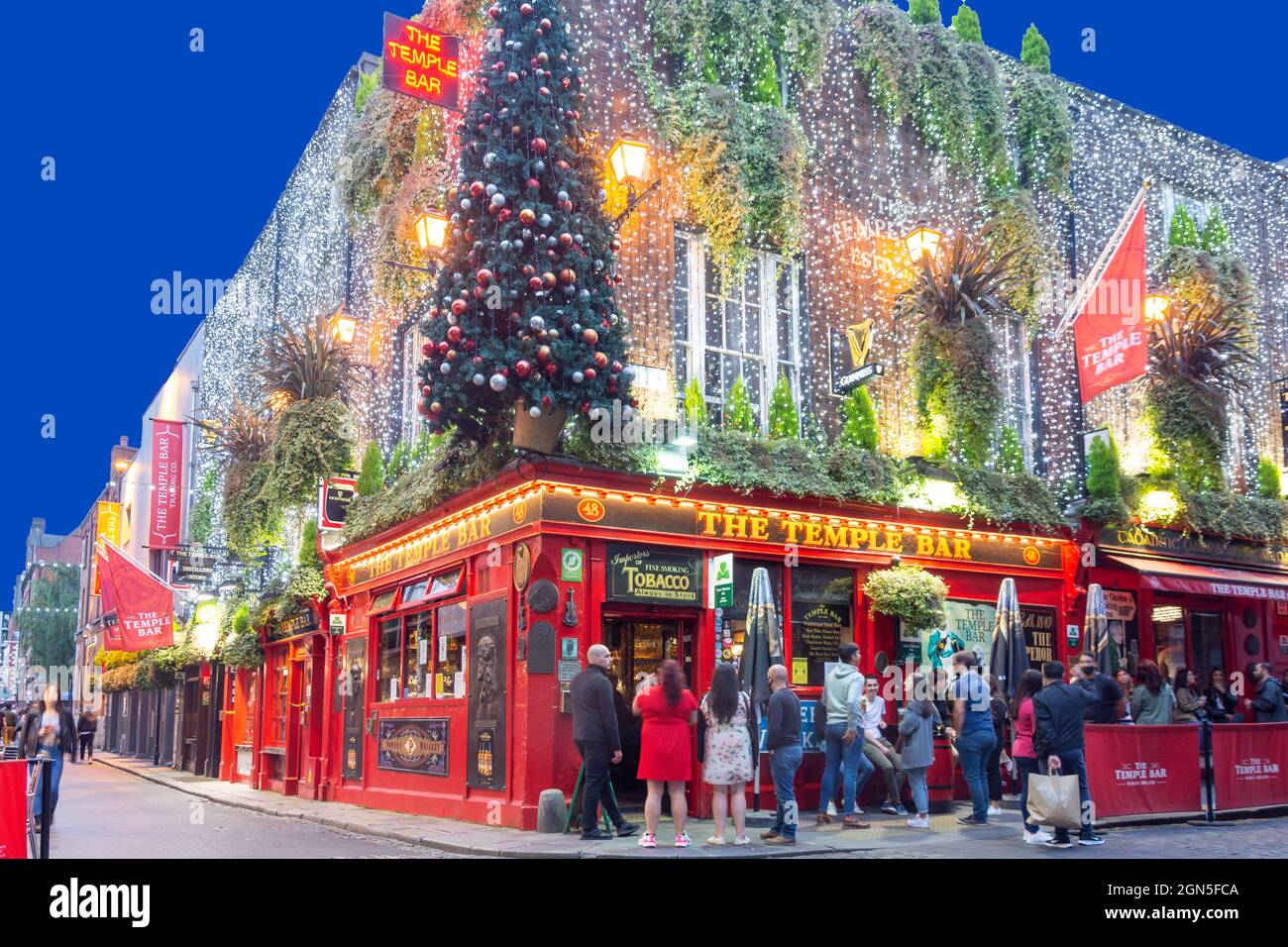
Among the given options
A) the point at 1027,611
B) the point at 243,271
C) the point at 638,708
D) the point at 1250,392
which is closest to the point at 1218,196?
the point at 1250,392

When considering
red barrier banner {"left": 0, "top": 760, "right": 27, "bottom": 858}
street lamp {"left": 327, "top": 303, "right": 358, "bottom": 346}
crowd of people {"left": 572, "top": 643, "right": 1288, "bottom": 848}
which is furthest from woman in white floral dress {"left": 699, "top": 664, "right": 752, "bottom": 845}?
street lamp {"left": 327, "top": 303, "right": 358, "bottom": 346}

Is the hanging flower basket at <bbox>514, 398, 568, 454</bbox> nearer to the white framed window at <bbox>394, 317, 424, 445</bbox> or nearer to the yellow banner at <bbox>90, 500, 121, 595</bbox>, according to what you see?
the white framed window at <bbox>394, 317, 424, 445</bbox>

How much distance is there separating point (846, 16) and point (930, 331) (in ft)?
18.6

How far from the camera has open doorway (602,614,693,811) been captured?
15477 mm

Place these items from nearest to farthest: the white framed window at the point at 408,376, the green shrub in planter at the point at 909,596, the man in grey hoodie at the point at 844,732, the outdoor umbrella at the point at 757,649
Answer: the man in grey hoodie at the point at 844,732, the outdoor umbrella at the point at 757,649, the green shrub in planter at the point at 909,596, the white framed window at the point at 408,376

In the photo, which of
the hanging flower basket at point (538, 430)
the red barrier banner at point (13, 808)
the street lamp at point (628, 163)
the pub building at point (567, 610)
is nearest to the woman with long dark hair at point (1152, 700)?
the pub building at point (567, 610)

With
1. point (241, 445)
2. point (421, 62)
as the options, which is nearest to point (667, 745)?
point (421, 62)

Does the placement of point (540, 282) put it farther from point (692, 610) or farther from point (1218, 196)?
point (1218, 196)

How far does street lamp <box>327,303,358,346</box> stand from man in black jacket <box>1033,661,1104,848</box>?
14.0 meters

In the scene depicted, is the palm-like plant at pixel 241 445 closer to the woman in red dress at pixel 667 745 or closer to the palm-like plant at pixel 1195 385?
the woman in red dress at pixel 667 745

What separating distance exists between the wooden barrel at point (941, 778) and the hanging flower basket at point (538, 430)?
6619 mm

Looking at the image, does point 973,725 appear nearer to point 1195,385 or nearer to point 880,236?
point 880,236

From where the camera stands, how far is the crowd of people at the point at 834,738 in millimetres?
11102

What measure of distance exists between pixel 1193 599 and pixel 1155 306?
5.29 m
